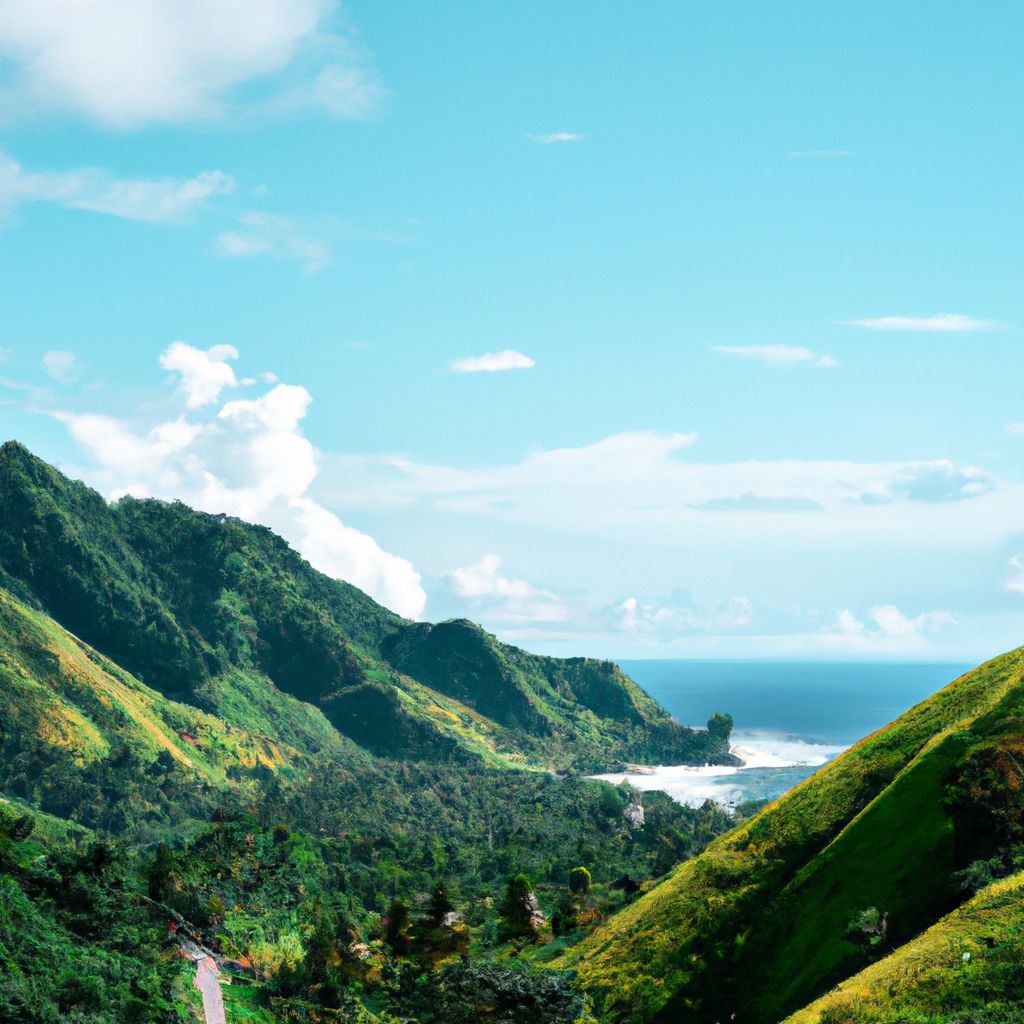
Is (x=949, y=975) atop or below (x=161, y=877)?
atop

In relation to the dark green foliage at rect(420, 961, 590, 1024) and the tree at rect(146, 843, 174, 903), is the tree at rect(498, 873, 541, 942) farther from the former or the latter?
the tree at rect(146, 843, 174, 903)

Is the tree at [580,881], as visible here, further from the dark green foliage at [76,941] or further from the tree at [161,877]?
the dark green foliage at [76,941]

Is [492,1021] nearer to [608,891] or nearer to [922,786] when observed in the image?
[922,786]

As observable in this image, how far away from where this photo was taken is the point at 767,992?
242 feet

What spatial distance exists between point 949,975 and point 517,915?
7064 centimetres

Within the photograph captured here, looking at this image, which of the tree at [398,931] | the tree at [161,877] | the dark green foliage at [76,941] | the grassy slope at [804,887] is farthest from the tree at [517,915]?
the dark green foliage at [76,941]

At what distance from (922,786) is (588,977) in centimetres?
3265

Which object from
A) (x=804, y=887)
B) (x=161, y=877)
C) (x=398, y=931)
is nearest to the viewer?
(x=804, y=887)

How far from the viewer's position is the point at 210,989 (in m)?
92.4

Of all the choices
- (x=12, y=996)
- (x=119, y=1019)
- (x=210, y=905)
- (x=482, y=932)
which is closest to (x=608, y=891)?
(x=482, y=932)

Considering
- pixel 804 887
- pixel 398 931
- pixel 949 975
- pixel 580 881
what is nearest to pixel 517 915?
pixel 398 931

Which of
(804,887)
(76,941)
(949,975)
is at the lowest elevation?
(76,941)

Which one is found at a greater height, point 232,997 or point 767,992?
point 767,992

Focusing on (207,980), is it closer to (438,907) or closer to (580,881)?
(438,907)
